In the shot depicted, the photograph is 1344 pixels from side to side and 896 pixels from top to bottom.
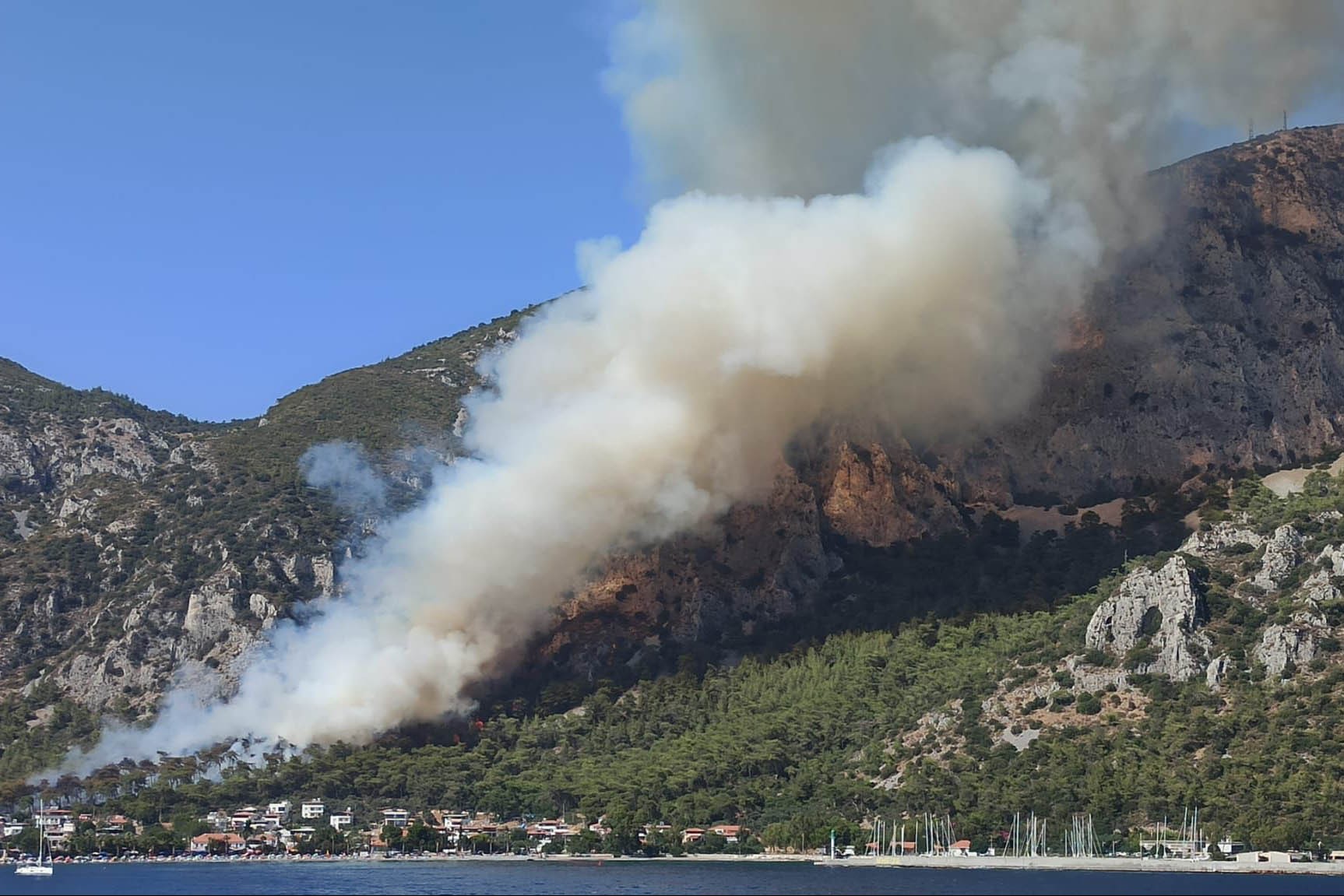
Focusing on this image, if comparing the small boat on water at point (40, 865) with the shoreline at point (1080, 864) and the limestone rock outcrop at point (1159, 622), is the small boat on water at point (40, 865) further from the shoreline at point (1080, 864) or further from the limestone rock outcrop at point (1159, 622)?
the limestone rock outcrop at point (1159, 622)

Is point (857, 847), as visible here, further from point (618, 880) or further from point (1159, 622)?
point (1159, 622)

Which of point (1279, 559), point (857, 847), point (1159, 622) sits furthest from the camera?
point (1279, 559)

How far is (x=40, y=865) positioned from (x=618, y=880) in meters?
55.1

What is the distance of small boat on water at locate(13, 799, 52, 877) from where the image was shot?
575ft

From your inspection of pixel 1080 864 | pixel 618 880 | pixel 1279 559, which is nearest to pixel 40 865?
pixel 618 880

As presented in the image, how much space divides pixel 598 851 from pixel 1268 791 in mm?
63960

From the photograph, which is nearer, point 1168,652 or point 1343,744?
point 1343,744

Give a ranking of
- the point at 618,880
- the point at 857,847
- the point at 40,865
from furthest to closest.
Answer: the point at 857,847, the point at 40,865, the point at 618,880

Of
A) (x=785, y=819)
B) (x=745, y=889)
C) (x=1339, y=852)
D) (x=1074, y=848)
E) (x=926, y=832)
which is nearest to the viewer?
(x=745, y=889)

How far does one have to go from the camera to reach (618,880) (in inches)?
6447

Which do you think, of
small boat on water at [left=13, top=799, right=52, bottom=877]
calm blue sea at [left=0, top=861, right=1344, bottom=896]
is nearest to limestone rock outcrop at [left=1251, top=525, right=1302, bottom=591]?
calm blue sea at [left=0, top=861, right=1344, bottom=896]

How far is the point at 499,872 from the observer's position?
176875mm

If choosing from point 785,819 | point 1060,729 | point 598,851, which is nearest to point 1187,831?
point 1060,729

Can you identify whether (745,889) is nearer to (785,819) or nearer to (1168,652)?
(785,819)
